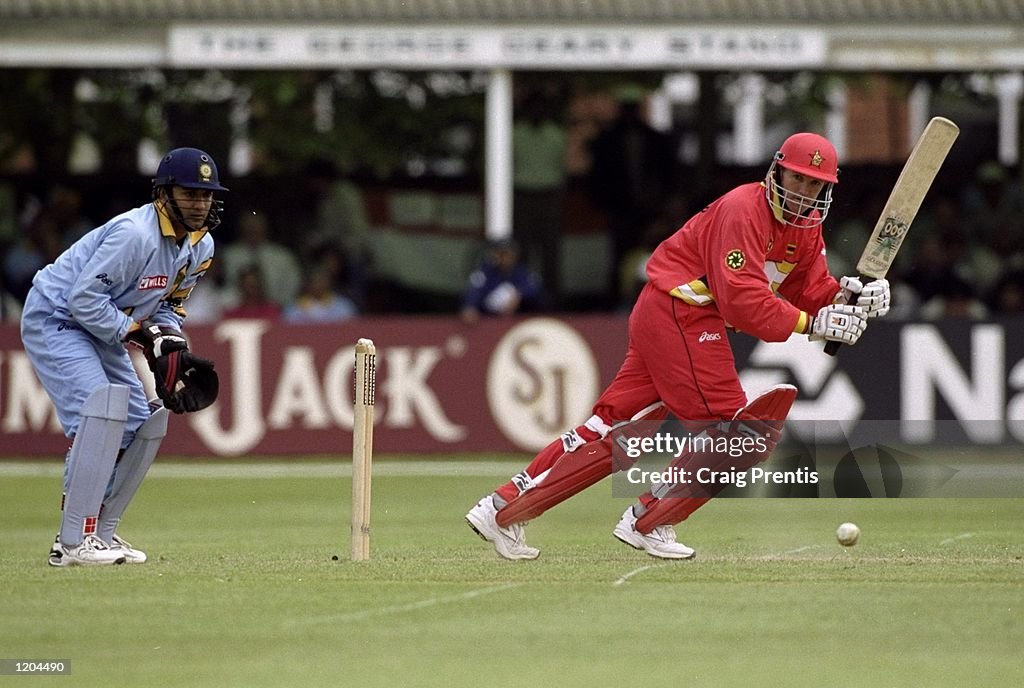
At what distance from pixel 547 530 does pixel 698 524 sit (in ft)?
3.04

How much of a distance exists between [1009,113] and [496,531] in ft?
67.8

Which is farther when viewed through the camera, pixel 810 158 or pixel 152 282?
pixel 152 282

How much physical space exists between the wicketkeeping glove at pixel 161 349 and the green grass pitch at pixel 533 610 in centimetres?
86

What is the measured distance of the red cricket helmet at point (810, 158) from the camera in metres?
8.45

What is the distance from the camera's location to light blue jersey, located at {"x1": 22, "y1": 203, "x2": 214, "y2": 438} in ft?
27.7

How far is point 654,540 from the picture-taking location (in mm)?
8789

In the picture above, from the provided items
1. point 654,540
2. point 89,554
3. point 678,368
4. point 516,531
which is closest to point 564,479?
point 516,531

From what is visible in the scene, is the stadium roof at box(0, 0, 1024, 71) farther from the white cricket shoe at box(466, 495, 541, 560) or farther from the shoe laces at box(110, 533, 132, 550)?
the white cricket shoe at box(466, 495, 541, 560)

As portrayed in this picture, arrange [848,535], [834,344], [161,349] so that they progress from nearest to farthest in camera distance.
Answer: [161,349] → [834,344] → [848,535]

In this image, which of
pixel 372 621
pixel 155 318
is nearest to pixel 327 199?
pixel 155 318

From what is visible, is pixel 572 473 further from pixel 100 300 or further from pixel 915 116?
pixel 915 116

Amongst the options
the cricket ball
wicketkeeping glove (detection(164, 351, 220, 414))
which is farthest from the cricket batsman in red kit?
wicketkeeping glove (detection(164, 351, 220, 414))

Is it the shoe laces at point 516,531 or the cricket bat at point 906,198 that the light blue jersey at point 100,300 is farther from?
the cricket bat at point 906,198

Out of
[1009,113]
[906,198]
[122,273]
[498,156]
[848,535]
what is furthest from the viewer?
[1009,113]
